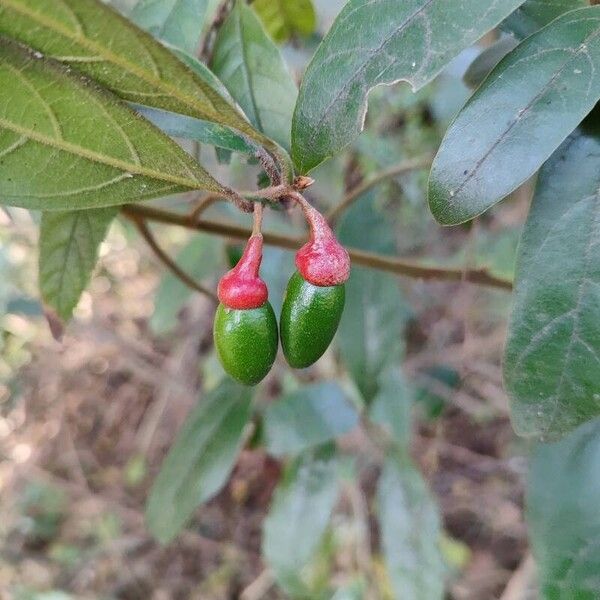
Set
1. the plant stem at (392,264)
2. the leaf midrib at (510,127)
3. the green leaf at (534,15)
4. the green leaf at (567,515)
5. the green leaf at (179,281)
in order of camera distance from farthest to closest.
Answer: the green leaf at (179,281), the plant stem at (392,264), the green leaf at (567,515), the green leaf at (534,15), the leaf midrib at (510,127)

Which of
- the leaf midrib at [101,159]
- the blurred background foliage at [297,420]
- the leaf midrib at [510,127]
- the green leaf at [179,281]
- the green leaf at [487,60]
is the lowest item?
the blurred background foliage at [297,420]

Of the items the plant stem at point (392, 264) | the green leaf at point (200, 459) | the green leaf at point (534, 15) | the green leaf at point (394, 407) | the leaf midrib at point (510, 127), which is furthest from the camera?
the green leaf at point (394, 407)

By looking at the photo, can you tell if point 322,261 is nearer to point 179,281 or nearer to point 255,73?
point 255,73

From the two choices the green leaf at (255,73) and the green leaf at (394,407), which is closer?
the green leaf at (255,73)

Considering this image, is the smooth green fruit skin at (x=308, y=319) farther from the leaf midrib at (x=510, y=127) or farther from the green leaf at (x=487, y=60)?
the green leaf at (x=487, y=60)

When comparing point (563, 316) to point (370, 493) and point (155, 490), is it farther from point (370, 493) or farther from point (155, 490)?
point (370, 493)

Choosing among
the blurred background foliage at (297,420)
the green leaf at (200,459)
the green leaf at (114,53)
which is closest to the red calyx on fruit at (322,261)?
the green leaf at (114,53)
